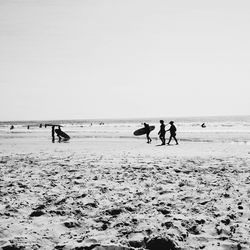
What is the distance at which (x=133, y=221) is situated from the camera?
4574 millimetres

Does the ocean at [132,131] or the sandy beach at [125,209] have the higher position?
the sandy beach at [125,209]

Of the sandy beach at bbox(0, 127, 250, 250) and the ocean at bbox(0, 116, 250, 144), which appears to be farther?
the ocean at bbox(0, 116, 250, 144)

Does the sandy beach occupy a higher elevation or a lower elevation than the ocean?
higher

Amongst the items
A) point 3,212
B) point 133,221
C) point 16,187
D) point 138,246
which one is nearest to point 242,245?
point 138,246

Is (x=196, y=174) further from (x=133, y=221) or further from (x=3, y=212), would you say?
(x=3, y=212)

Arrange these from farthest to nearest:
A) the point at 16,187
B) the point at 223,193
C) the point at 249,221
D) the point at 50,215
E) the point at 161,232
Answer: the point at 16,187
the point at 223,193
the point at 50,215
the point at 249,221
the point at 161,232

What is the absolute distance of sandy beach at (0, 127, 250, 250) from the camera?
12.6ft

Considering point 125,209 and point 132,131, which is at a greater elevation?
point 125,209

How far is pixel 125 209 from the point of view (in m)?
5.17

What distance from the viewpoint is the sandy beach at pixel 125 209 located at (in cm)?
384

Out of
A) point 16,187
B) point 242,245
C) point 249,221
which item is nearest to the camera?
point 242,245

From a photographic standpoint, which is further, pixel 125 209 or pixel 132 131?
pixel 132 131

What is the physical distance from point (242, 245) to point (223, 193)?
8.28 ft

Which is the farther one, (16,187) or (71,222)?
(16,187)
